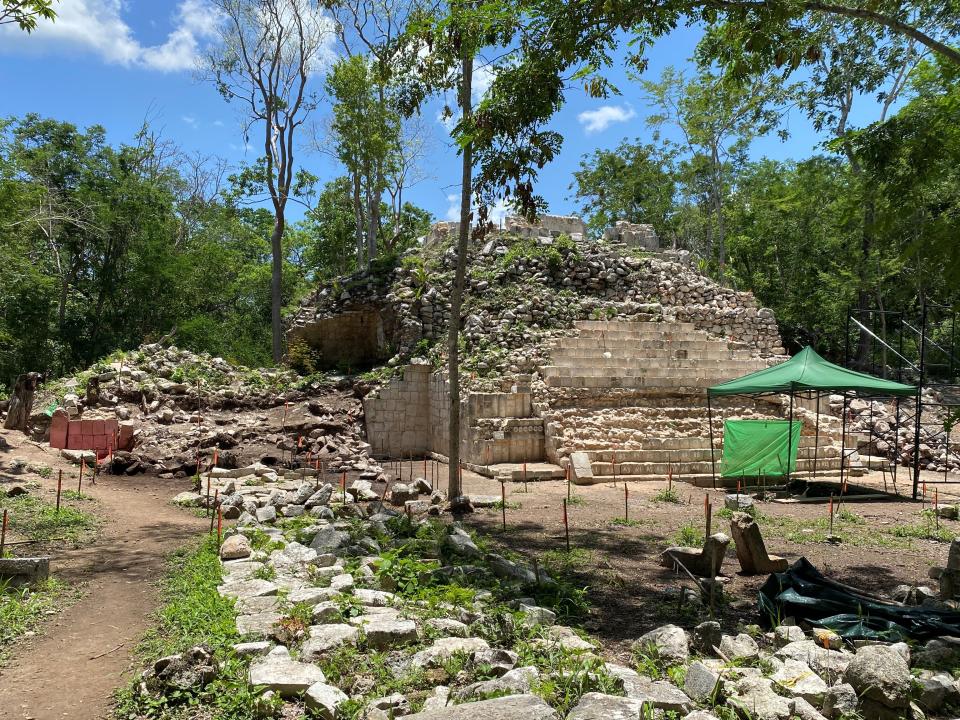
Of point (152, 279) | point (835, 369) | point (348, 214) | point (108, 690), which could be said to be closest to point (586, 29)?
point (108, 690)

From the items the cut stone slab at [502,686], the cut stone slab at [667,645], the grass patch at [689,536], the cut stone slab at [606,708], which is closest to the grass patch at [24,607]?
the cut stone slab at [502,686]

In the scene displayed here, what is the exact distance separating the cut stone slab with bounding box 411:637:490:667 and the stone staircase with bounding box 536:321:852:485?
9155 millimetres

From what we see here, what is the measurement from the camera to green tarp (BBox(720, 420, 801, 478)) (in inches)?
492

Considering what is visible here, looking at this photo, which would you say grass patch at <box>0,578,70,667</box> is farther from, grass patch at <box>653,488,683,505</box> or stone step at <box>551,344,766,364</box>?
stone step at <box>551,344,766,364</box>

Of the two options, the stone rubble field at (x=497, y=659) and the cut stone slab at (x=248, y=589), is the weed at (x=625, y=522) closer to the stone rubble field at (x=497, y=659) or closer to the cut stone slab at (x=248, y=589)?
the stone rubble field at (x=497, y=659)

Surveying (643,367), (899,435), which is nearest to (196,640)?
(643,367)

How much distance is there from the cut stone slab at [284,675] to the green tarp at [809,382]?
34.0 feet

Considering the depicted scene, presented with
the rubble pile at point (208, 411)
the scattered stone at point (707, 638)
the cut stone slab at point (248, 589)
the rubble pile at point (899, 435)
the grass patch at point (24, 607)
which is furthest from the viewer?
the rubble pile at point (899, 435)

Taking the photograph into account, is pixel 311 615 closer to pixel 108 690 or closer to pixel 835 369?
pixel 108 690

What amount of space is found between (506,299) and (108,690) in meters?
16.1

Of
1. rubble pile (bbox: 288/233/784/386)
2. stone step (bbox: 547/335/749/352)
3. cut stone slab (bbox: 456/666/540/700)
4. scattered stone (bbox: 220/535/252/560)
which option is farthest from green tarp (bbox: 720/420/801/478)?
cut stone slab (bbox: 456/666/540/700)

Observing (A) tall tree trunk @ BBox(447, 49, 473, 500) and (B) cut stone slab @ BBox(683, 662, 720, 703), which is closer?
(B) cut stone slab @ BBox(683, 662, 720, 703)

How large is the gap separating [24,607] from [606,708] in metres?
4.52

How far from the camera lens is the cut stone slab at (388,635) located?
4.28 metres
